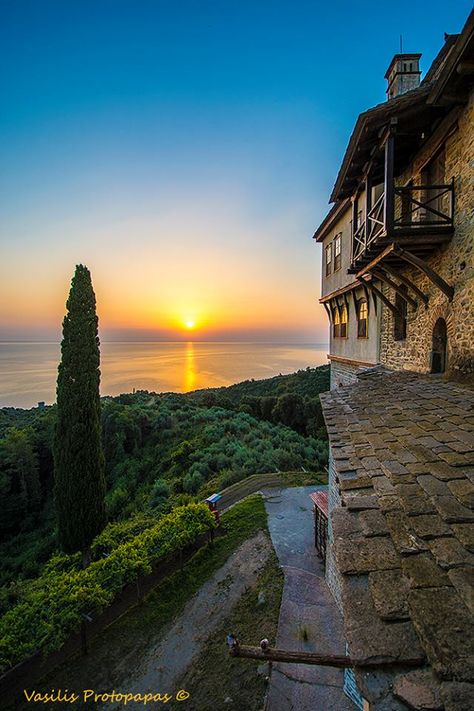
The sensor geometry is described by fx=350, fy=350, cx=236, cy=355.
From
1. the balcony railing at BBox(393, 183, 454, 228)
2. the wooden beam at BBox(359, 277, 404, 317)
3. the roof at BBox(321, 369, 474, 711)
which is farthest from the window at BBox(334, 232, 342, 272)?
the roof at BBox(321, 369, 474, 711)

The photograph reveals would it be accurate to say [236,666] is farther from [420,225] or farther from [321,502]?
[420,225]

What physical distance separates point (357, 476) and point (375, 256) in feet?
21.7

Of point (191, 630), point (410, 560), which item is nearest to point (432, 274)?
point (410, 560)

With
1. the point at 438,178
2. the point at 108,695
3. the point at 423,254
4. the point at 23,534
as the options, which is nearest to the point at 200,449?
the point at 23,534

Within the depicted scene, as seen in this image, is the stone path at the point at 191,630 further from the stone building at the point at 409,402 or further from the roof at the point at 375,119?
the roof at the point at 375,119

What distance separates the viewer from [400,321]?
30.7 ft

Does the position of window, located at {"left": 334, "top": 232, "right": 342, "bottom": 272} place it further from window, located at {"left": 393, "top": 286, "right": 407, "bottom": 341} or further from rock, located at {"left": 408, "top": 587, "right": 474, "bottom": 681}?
rock, located at {"left": 408, "top": 587, "right": 474, "bottom": 681}

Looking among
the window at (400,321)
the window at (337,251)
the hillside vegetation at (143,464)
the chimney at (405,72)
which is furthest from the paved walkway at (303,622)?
the chimney at (405,72)

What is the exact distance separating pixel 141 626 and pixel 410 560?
729cm

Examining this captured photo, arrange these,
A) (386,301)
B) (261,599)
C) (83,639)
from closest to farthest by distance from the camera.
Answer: (83,639), (261,599), (386,301)

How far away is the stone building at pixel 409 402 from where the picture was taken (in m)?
1.45

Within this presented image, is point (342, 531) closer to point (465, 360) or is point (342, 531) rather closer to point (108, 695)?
point (465, 360)

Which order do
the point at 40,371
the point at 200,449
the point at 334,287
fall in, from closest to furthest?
the point at 334,287 → the point at 200,449 → the point at 40,371

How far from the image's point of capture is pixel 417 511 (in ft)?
7.76
